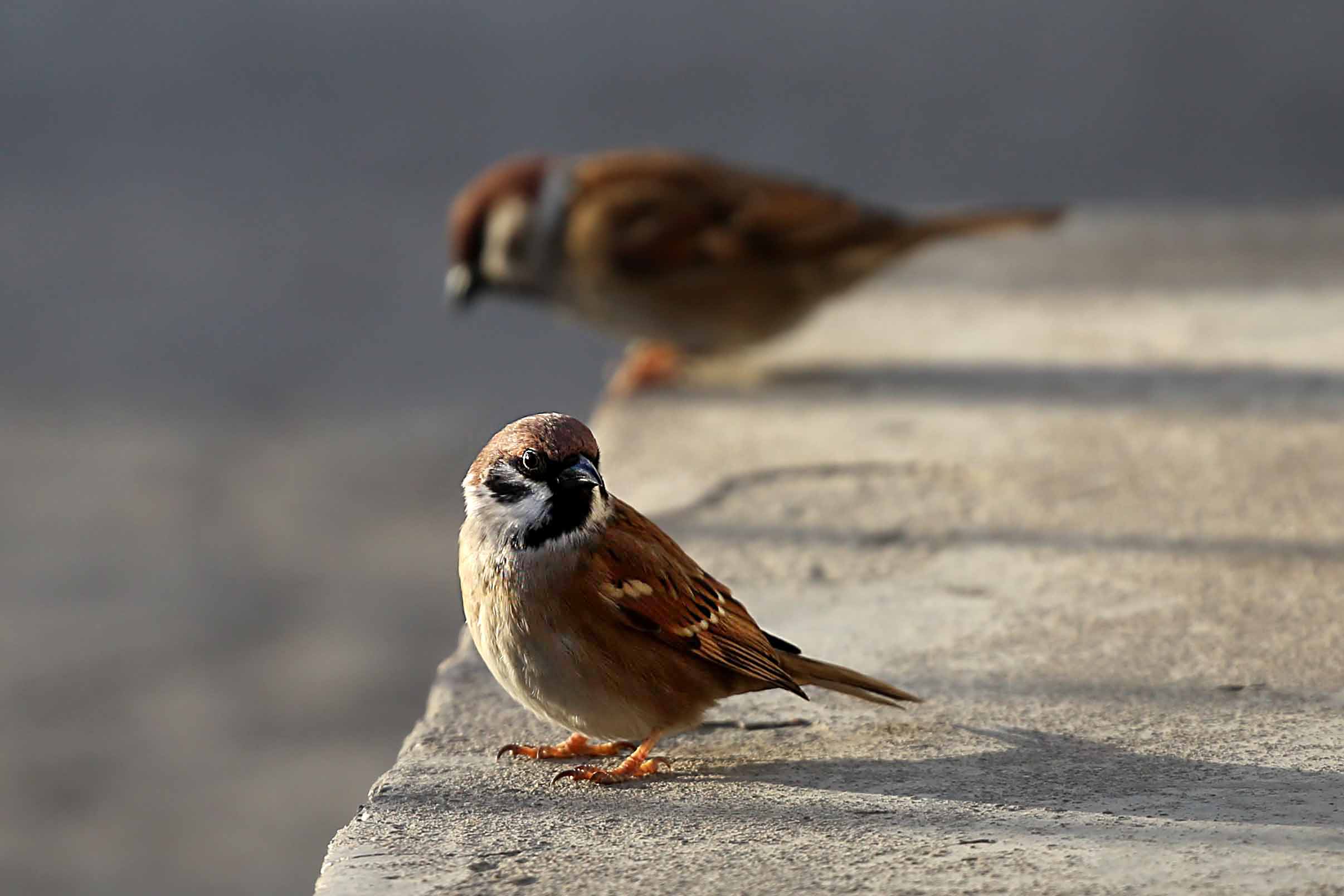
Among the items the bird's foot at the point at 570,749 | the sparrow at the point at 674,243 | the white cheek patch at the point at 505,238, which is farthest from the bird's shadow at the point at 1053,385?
the bird's foot at the point at 570,749

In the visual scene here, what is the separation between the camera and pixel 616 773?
8.77 feet

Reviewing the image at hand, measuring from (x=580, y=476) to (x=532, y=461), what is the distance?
0.08m

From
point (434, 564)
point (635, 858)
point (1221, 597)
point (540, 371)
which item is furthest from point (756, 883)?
point (540, 371)

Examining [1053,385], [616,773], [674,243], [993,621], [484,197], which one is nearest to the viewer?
[616,773]

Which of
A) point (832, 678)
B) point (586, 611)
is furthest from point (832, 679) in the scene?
point (586, 611)

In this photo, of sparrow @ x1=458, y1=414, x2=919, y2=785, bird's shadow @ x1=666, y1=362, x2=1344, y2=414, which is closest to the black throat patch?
sparrow @ x1=458, y1=414, x2=919, y2=785

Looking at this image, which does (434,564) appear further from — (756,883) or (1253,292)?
(756,883)

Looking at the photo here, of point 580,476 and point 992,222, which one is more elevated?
point 992,222

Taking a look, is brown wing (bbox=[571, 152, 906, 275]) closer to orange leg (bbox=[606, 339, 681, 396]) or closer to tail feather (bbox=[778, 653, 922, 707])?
orange leg (bbox=[606, 339, 681, 396])

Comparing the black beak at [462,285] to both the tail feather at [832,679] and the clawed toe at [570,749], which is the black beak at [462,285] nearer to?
the clawed toe at [570,749]

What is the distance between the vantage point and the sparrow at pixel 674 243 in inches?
205

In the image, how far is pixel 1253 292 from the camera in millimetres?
5594

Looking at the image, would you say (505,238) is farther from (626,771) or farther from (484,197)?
(626,771)

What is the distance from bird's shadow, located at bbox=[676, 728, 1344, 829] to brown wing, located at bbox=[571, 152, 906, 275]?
260cm
